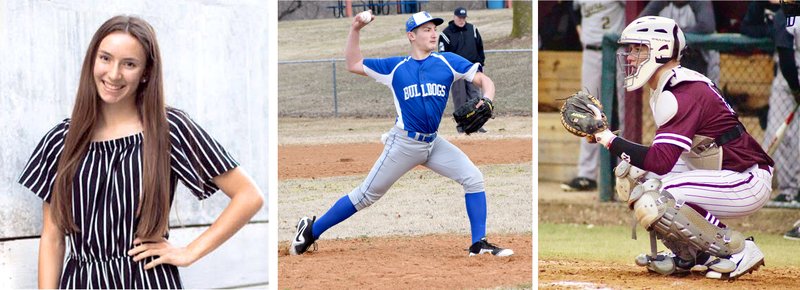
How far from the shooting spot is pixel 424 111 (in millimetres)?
6918

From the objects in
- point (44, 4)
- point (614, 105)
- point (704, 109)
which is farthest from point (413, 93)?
point (614, 105)

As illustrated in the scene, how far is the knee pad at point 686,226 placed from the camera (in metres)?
6.23

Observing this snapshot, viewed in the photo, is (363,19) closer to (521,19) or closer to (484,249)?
(484,249)

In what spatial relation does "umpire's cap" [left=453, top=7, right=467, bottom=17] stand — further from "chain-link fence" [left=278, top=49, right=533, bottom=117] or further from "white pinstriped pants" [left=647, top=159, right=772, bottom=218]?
"white pinstriped pants" [left=647, top=159, right=772, bottom=218]

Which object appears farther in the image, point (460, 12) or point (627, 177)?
point (460, 12)

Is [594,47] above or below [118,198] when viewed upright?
above

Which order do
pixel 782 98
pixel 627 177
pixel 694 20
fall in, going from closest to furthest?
1. pixel 627 177
2. pixel 782 98
3. pixel 694 20

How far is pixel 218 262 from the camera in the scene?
20.5ft

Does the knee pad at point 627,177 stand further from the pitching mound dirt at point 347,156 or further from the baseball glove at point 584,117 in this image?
the pitching mound dirt at point 347,156

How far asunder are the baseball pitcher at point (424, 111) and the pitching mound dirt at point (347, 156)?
26.8 inches

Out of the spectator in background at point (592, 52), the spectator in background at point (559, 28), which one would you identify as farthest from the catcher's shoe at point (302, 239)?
the spectator in background at point (559, 28)

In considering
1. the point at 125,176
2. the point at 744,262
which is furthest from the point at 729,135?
the point at 125,176

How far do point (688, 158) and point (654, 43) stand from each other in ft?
2.04

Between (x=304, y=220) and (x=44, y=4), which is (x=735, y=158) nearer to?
(x=304, y=220)
